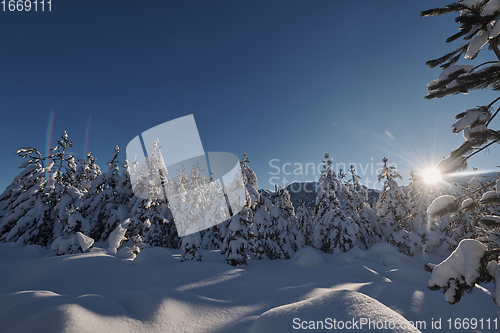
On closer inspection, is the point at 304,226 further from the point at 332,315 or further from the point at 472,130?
the point at 472,130

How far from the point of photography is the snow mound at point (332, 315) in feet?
10.4

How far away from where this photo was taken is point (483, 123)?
2842 millimetres

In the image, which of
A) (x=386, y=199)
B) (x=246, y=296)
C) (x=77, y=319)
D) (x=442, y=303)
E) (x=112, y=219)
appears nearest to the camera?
(x=77, y=319)

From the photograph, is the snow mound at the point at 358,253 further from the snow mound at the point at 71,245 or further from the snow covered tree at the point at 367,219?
the snow mound at the point at 71,245

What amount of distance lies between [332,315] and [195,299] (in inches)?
165

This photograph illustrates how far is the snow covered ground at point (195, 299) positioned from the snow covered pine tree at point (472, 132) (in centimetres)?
104

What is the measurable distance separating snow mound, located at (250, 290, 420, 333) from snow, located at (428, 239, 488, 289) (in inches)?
34.8

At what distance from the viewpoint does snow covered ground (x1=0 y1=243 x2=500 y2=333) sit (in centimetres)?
364

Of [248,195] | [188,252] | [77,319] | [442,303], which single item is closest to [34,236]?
[188,252]

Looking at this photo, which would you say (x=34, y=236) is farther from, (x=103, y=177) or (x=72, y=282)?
(x=72, y=282)

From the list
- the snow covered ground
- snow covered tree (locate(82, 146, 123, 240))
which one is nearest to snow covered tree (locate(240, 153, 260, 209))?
the snow covered ground

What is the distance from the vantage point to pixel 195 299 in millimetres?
6012

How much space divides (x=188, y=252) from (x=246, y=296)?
736 centimetres

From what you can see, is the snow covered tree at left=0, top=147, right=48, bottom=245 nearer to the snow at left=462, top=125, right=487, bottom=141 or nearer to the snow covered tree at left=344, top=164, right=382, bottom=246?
the snow at left=462, top=125, right=487, bottom=141
